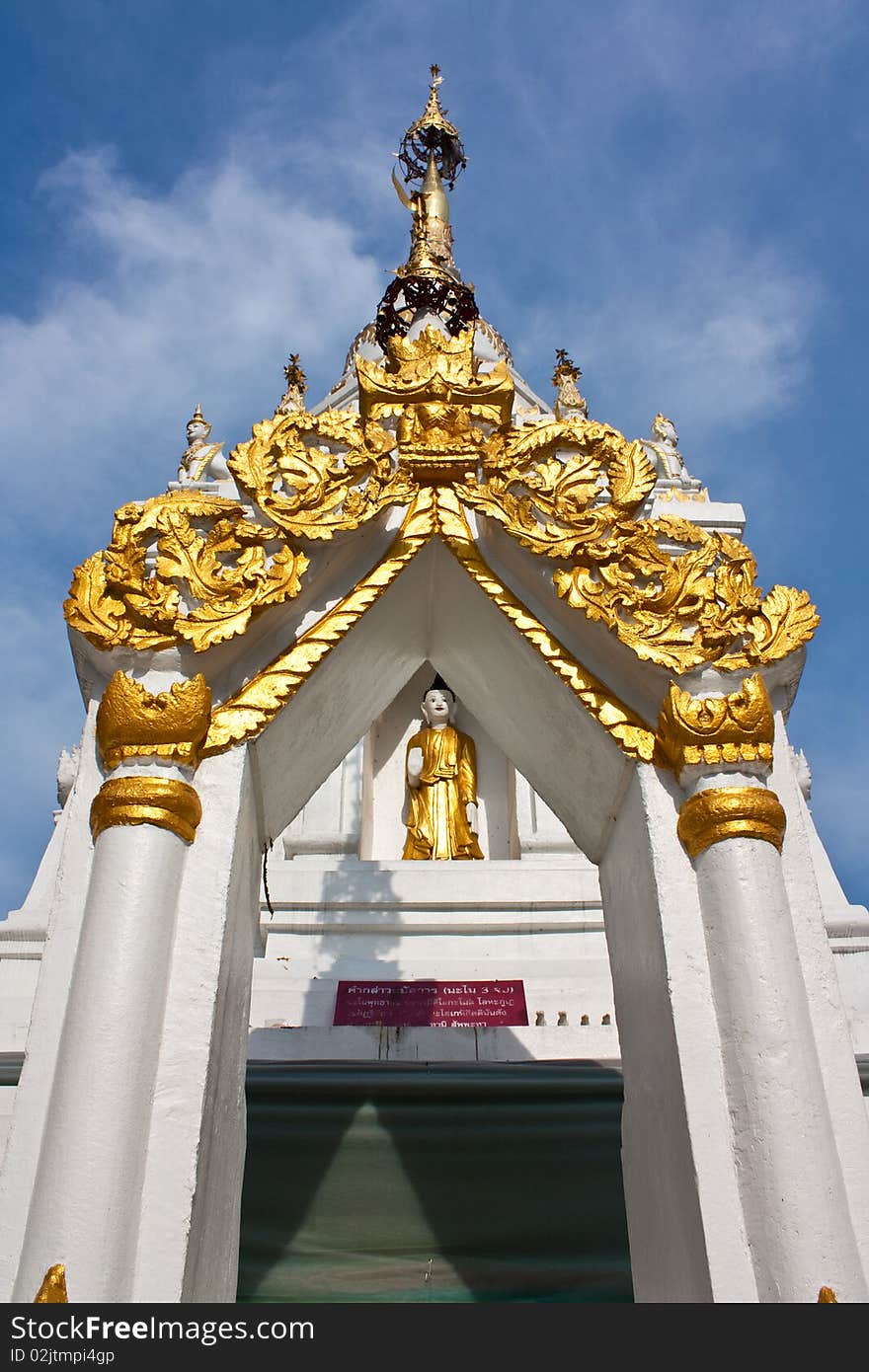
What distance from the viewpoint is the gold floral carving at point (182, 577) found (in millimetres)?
4266

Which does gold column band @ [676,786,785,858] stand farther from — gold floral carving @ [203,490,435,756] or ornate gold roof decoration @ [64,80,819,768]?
gold floral carving @ [203,490,435,756]

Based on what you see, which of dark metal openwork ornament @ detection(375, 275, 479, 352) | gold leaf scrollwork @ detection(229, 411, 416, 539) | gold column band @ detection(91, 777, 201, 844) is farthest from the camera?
dark metal openwork ornament @ detection(375, 275, 479, 352)

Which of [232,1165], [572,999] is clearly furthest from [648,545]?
[572,999]

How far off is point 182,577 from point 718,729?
6.99 ft

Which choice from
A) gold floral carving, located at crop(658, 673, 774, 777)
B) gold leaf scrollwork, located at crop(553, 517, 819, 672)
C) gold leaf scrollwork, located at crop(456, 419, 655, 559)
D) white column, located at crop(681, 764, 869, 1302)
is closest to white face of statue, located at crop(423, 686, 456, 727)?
gold leaf scrollwork, located at crop(456, 419, 655, 559)

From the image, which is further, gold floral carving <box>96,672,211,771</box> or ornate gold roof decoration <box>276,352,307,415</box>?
ornate gold roof decoration <box>276,352,307,415</box>

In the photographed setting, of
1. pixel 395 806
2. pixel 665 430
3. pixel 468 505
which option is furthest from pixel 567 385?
pixel 468 505

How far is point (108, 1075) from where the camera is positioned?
129 inches

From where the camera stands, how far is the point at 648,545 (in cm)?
467

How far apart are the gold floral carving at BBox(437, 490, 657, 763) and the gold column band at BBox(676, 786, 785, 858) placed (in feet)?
1.02

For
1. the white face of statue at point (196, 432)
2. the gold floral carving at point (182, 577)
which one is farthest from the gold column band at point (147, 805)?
the white face of statue at point (196, 432)

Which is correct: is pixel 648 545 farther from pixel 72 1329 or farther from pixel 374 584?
pixel 72 1329

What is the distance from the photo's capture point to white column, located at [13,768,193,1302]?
3029mm

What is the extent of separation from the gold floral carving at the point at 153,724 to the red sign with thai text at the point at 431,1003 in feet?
15.1
